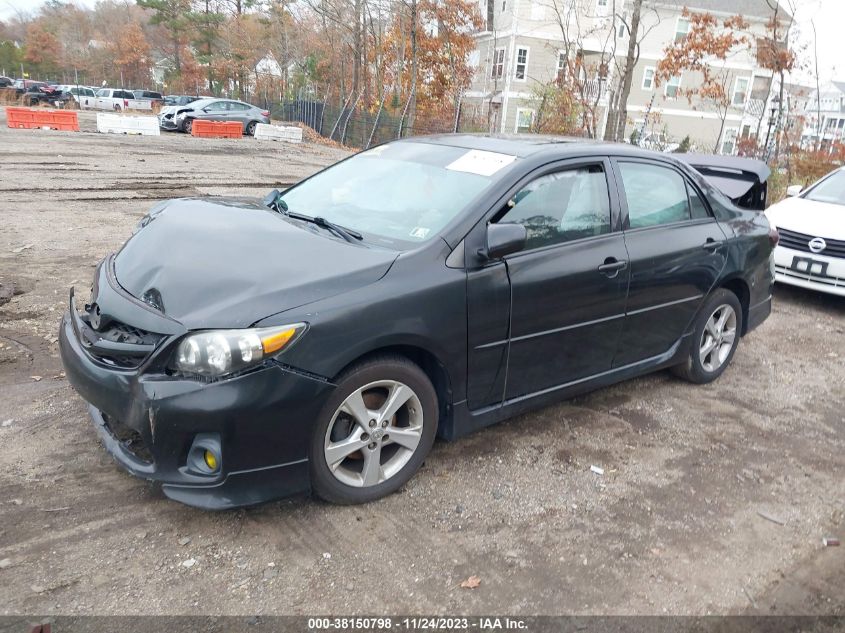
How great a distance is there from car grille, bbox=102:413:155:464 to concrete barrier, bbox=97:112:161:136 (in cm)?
2373

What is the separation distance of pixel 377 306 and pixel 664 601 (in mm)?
1757

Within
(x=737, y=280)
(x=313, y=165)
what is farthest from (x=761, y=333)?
(x=313, y=165)

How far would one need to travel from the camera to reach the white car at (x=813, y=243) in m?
7.27

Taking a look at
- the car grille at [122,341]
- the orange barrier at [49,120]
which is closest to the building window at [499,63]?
the orange barrier at [49,120]

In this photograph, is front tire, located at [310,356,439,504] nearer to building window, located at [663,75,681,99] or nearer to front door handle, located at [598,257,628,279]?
front door handle, located at [598,257,628,279]

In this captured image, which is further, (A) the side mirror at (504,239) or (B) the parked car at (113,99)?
(B) the parked car at (113,99)

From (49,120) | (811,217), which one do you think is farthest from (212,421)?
(49,120)

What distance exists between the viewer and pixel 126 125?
79.8 ft

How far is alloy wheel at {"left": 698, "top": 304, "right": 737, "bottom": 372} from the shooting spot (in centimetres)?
504

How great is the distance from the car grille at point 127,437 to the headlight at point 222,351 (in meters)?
0.57

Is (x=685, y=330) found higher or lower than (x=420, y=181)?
lower

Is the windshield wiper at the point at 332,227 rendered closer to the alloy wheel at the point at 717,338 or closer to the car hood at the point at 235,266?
the car hood at the point at 235,266

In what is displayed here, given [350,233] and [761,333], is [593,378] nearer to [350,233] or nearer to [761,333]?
[350,233]

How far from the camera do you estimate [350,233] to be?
11.6ft
